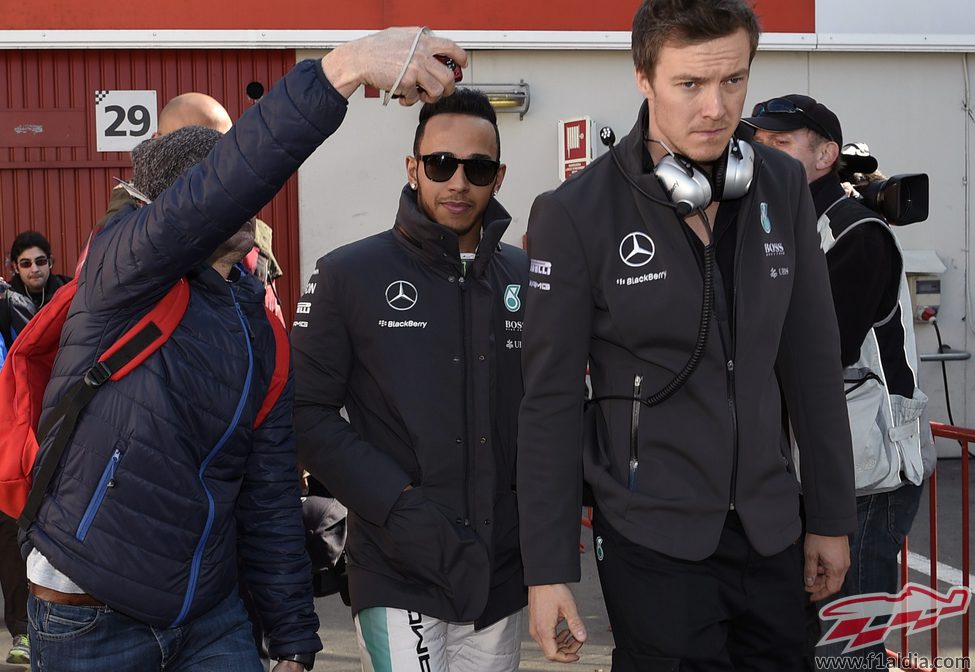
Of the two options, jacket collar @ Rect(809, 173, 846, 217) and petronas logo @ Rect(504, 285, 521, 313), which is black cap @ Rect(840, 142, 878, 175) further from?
petronas logo @ Rect(504, 285, 521, 313)

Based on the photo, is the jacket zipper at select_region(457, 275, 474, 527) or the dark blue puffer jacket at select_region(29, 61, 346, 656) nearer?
the dark blue puffer jacket at select_region(29, 61, 346, 656)

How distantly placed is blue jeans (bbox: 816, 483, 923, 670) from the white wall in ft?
25.6

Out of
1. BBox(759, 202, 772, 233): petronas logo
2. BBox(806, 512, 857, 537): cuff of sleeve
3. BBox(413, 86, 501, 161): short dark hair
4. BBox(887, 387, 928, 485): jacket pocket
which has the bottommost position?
BBox(806, 512, 857, 537): cuff of sleeve

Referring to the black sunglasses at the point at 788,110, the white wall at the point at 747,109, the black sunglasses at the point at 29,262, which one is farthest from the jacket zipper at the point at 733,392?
the white wall at the point at 747,109

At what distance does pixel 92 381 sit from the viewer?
2.61m

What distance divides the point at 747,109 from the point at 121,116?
649 centimetres

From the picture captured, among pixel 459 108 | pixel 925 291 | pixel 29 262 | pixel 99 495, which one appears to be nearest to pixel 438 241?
pixel 459 108

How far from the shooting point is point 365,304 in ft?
11.7

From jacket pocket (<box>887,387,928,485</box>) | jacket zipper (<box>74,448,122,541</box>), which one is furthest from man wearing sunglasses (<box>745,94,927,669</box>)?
jacket zipper (<box>74,448,122,541</box>)

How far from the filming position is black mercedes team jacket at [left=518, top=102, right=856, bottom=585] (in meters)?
2.57

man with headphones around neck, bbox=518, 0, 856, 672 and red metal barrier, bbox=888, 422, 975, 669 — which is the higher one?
man with headphones around neck, bbox=518, 0, 856, 672

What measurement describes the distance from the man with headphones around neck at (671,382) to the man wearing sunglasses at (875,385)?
112cm

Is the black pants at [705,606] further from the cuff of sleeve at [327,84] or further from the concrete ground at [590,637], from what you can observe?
the concrete ground at [590,637]

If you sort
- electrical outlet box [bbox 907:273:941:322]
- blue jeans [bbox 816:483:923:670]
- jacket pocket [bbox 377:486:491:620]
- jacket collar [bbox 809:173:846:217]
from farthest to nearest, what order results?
electrical outlet box [bbox 907:273:941:322]
jacket collar [bbox 809:173:846:217]
blue jeans [bbox 816:483:923:670]
jacket pocket [bbox 377:486:491:620]
